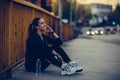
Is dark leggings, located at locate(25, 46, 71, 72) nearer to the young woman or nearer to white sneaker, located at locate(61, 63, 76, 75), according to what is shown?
the young woman

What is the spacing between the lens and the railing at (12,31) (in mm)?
8320

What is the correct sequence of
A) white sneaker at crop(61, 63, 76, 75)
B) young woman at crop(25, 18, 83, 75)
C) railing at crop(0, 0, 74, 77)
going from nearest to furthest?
railing at crop(0, 0, 74, 77)
white sneaker at crop(61, 63, 76, 75)
young woman at crop(25, 18, 83, 75)

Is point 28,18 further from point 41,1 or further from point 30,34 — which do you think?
point 41,1

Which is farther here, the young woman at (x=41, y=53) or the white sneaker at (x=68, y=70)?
the young woman at (x=41, y=53)

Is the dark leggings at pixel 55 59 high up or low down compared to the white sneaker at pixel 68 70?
up

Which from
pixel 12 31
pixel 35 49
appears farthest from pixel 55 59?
pixel 12 31

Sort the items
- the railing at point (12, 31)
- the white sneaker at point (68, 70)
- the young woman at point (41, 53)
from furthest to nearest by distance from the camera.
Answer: the young woman at point (41, 53), the white sneaker at point (68, 70), the railing at point (12, 31)

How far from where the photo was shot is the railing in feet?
27.3

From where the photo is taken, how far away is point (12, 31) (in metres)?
9.56

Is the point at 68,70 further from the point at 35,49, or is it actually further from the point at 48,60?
the point at 35,49

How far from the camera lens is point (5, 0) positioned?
8.42 meters

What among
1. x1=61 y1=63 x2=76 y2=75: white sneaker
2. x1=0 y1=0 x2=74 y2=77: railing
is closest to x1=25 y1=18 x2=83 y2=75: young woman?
x1=61 y1=63 x2=76 y2=75: white sneaker

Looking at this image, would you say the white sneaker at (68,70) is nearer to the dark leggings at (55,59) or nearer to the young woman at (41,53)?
the young woman at (41,53)

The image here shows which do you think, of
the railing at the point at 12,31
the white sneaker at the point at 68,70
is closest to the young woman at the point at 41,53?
the white sneaker at the point at 68,70
